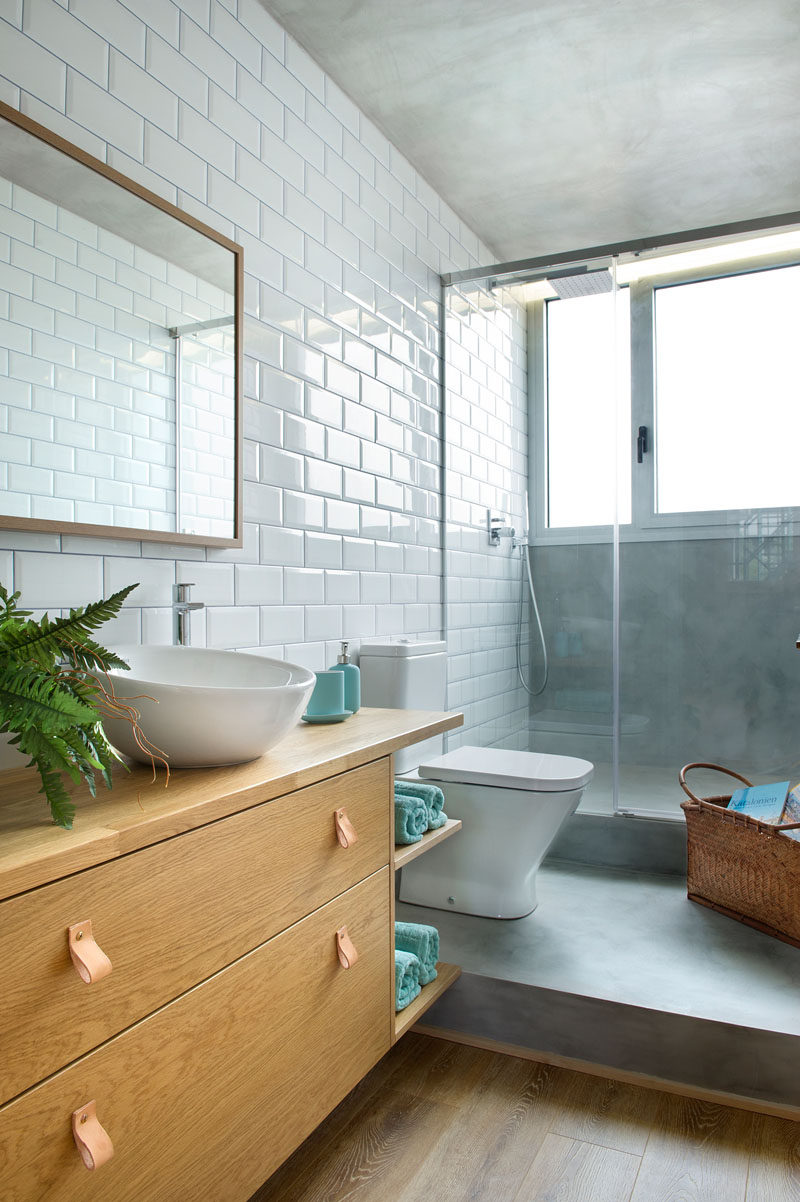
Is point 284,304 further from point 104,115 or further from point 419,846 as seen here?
point 419,846

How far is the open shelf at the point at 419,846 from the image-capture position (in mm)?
1792

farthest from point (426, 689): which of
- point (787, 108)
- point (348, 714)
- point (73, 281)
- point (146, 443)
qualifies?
point (787, 108)

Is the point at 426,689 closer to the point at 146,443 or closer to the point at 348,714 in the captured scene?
the point at 348,714

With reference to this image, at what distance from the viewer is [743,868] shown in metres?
2.41

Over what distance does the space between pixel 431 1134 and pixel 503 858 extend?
32.7 inches

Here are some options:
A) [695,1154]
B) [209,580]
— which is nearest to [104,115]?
[209,580]

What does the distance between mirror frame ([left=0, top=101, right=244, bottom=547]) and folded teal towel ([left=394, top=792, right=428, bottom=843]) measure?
2.41ft

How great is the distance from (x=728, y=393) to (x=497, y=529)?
0.98 meters

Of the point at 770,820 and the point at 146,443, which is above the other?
the point at 146,443

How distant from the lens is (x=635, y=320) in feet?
9.78

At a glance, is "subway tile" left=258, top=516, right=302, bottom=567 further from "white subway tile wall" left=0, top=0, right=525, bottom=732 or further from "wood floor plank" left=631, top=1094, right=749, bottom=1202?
"wood floor plank" left=631, top=1094, right=749, bottom=1202

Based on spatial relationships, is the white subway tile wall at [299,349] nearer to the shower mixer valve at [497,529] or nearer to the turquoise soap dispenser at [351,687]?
the shower mixer valve at [497,529]

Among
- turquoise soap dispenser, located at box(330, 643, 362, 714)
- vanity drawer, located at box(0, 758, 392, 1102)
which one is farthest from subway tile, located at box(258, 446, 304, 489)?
vanity drawer, located at box(0, 758, 392, 1102)

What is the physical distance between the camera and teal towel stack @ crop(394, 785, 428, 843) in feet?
6.18
